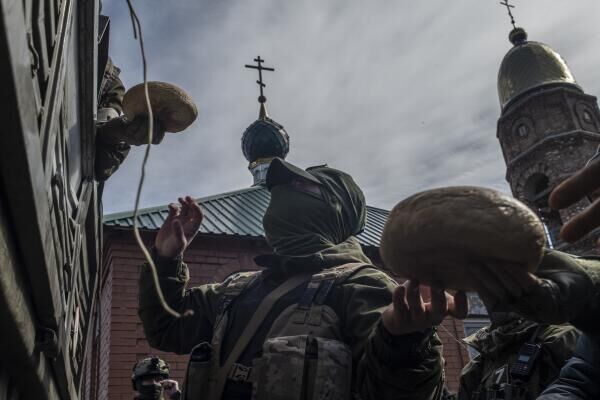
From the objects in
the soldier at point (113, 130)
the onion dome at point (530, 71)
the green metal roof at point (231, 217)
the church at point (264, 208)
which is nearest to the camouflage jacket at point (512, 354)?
the soldier at point (113, 130)

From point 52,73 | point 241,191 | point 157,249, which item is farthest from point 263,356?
point 241,191

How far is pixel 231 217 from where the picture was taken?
12609 millimetres

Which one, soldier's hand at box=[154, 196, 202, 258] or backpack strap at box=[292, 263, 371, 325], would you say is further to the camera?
soldier's hand at box=[154, 196, 202, 258]

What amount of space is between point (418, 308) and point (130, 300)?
30.2 feet

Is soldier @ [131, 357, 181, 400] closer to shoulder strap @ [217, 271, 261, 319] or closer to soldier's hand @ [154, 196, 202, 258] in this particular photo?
shoulder strap @ [217, 271, 261, 319]

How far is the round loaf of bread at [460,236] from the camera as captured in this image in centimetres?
143

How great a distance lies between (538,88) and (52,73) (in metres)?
30.1

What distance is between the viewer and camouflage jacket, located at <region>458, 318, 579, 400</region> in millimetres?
3086

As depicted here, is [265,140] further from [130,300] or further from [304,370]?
[304,370]

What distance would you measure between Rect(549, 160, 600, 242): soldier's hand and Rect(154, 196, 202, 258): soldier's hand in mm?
1960

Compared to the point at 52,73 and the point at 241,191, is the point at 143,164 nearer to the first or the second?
the point at 52,73

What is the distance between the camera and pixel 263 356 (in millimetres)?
2273

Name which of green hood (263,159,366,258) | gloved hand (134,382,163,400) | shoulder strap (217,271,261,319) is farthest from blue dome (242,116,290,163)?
shoulder strap (217,271,261,319)

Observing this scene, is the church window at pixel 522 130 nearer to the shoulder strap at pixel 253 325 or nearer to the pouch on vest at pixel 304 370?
the shoulder strap at pixel 253 325
